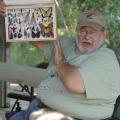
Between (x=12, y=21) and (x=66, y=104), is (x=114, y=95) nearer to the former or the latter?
(x=66, y=104)

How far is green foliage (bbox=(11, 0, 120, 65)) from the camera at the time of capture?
6.29m

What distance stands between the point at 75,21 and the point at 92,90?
3.46 m

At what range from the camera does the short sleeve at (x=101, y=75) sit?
347 centimetres

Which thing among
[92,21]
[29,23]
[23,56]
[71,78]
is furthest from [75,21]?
[71,78]

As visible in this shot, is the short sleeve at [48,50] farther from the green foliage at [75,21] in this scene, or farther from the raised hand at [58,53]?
the green foliage at [75,21]

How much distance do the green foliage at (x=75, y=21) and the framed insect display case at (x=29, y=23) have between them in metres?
Result: 2.47

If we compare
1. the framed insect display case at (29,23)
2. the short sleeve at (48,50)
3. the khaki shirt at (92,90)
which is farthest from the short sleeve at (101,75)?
the short sleeve at (48,50)

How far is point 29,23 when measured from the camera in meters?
3.62

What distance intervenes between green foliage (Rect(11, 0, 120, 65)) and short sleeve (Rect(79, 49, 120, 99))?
2.54 meters

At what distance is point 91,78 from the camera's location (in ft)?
11.4

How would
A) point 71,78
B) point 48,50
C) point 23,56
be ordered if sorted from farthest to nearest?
point 23,56
point 48,50
point 71,78

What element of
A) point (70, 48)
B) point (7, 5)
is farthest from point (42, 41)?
point (7, 5)

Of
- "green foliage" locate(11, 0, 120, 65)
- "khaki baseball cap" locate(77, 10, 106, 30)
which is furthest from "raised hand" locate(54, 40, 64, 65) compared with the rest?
"green foliage" locate(11, 0, 120, 65)

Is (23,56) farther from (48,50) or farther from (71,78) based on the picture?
(71,78)
